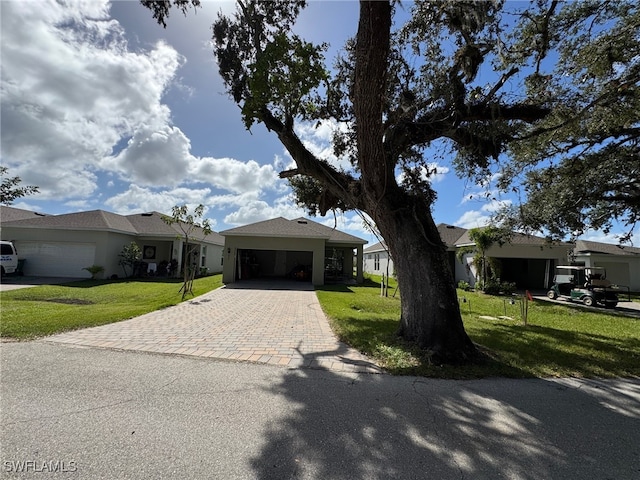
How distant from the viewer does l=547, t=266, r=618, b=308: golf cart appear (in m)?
14.5

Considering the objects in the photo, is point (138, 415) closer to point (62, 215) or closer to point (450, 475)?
point (450, 475)

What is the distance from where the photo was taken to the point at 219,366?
4570 millimetres

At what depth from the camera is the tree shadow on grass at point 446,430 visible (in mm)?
2402

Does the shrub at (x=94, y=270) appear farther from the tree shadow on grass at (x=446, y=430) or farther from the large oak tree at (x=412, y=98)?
the tree shadow on grass at (x=446, y=430)

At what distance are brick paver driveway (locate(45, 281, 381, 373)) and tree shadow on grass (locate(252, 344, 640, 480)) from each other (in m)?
0.91

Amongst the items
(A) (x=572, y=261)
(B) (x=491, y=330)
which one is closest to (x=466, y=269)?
(A) (x=572, y=261)

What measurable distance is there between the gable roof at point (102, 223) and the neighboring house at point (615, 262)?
96.1ft

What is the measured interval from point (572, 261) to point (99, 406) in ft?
90.8

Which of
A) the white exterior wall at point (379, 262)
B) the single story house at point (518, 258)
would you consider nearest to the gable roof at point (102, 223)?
the single story house at point (518, 258)

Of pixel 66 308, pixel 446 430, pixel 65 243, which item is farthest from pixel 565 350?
pixel 65 243

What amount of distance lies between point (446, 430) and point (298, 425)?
55.8 inches

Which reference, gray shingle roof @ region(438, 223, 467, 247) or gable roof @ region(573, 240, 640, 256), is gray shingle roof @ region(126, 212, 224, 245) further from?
gable roof @ region(573, 240, 640, 256)

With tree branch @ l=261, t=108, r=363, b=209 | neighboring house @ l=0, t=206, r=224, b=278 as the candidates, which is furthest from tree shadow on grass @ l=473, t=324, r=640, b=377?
neighboring house @ l=0, t=206, r=224, b=278

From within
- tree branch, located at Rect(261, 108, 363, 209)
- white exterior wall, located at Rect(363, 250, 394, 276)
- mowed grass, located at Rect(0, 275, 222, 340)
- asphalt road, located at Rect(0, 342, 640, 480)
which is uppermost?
tree branch, located at Rect(261, 108, 363, 209)
